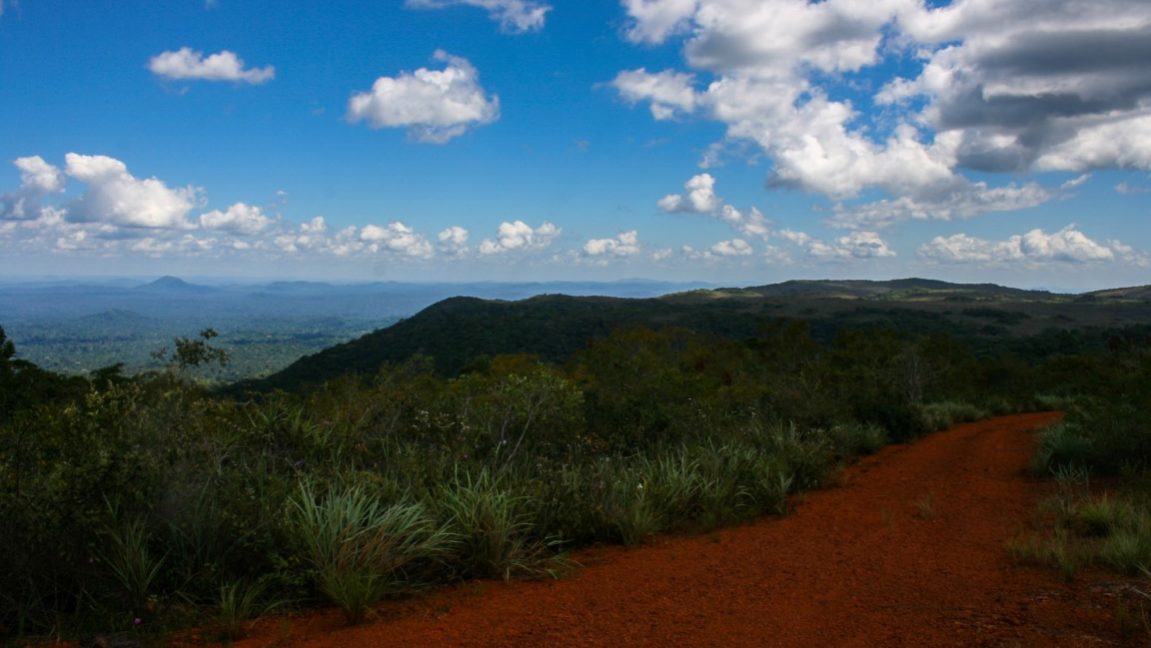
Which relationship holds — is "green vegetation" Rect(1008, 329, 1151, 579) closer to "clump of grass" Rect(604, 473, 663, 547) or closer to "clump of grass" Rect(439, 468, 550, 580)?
"clump of grass" Rect(604, 473, 663, 547)

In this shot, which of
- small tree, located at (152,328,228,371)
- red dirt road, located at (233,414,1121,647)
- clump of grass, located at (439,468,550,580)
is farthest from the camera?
small tree, located at (152,328,228,371)

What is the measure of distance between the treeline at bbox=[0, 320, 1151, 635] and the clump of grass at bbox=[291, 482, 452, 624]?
0.05ft

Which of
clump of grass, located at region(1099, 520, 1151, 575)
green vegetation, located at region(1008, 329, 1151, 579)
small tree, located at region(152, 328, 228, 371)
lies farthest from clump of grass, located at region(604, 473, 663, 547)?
small tree, located at region(152, 328, 228, 371)

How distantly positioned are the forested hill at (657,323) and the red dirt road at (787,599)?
118 ft

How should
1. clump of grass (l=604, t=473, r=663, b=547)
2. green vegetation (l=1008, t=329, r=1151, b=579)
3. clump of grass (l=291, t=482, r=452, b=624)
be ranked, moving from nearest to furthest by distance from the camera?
1. clump of grass (l=291, t=482, r=452, b=624)
2. green vegetation (l=1008, t=329, r=1151, b=579)
3. clump of grass (l=604, t=473, r=663, b=547)

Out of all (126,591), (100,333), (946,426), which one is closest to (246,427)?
(126,591)

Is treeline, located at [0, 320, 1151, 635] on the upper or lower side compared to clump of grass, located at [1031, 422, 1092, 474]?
upper

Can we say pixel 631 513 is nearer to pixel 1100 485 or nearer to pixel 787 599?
pixel 787 599

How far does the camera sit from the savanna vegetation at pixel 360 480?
459 centimetres

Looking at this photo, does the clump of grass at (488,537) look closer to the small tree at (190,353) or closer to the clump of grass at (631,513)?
the clump of grass at (631,513)

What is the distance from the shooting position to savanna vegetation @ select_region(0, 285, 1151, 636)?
4594 mm

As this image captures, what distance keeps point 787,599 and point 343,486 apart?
3475mm

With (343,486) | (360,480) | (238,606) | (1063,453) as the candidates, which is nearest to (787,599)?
(360,480)

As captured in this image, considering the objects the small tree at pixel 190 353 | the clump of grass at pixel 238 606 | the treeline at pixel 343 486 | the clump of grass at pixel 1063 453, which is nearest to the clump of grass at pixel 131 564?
the treeline at pixel 343 486
